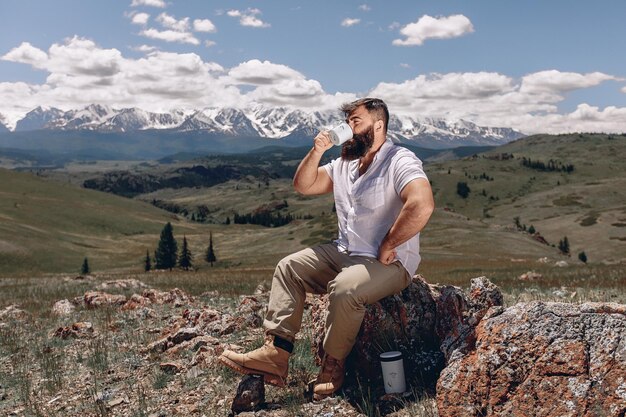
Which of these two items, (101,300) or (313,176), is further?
(101,300)

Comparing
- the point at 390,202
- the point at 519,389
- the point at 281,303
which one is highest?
the point at 390,202

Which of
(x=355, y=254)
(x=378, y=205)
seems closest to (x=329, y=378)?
(x=355, y=254)

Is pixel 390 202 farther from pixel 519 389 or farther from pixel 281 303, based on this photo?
pixel 519 389

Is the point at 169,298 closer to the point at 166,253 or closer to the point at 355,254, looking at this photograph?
the point at 355,254

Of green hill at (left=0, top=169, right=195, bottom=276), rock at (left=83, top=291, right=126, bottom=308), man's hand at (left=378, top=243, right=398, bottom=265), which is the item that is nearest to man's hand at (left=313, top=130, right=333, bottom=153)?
man's hand at (left=378, top=243, right=398, bottom=265)

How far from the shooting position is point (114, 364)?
9.45 meters

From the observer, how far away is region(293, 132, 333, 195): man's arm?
7345 mm

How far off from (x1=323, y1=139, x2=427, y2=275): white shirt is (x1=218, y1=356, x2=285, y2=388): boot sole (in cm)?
200

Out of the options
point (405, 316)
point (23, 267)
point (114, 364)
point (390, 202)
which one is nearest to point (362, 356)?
point (405, 316)

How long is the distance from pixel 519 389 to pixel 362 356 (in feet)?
8.36

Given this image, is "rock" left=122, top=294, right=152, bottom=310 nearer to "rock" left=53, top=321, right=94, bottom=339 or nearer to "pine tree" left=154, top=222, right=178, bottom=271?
"rock" left=53, top=321, right=94, bottom=339

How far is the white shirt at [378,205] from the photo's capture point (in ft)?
22.5

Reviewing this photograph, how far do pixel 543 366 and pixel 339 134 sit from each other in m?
3.57

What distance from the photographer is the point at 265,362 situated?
6.97 m
